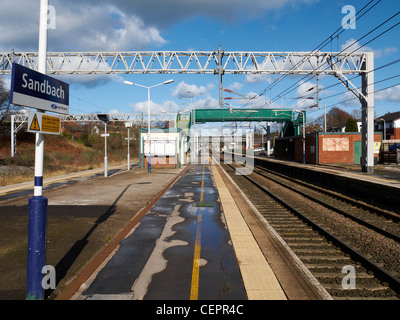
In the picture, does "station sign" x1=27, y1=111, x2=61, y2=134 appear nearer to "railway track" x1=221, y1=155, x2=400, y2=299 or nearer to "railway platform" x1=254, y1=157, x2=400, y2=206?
"railway track" x1=221, y1=155, x2=400, y2=299

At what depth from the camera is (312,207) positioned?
1196 cm

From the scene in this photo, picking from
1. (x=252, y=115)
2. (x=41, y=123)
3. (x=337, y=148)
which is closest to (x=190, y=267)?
(x=41, y=123)

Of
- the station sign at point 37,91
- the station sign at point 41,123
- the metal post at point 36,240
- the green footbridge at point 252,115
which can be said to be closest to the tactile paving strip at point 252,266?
the metal post at point 36,240

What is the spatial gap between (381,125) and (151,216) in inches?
3072

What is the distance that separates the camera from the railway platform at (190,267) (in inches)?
172

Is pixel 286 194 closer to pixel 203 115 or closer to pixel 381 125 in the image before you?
pixel 203 115

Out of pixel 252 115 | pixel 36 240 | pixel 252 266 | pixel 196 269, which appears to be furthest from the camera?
pixel 252 115

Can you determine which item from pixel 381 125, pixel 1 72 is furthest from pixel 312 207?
pixel 381 125

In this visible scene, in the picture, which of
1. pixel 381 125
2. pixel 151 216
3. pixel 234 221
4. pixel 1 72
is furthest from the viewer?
pixel 381 125

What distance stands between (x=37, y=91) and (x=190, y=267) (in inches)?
150

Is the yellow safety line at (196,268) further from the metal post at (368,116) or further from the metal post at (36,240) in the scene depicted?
the metal post at (368,116)

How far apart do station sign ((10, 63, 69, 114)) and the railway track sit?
5155 millimetres

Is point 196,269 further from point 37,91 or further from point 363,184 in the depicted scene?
point 363,184

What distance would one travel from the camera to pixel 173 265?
5461mm
